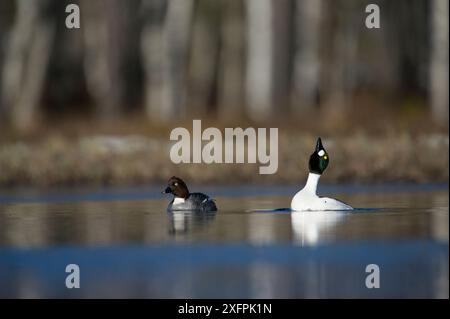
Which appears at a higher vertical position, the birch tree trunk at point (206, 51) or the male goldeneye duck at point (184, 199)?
the birch tree trunk at point (206, 51)

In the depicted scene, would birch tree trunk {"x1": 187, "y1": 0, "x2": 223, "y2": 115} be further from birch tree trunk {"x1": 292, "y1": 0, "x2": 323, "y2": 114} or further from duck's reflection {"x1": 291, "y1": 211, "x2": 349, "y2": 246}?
duck's reflection {"x1": 291, "y1": 211, "x2": 349, "y2": 246}

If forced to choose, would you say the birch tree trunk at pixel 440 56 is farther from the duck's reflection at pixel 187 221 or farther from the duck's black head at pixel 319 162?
the duck's reflection at pixel 187 221

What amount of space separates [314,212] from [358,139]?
802 centimetres

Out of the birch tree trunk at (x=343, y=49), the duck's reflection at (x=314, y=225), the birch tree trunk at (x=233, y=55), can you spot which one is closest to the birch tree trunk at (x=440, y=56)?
the birch tree trunk at (x=343, y=49)

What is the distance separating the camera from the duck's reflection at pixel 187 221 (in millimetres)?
15121

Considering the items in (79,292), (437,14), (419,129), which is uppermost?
(437,14)

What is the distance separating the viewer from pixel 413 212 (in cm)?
1656

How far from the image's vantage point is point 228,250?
13.2 metres

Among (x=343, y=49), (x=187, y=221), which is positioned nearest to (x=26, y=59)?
(x=343, y=49)

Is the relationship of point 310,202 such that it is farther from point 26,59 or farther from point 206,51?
point 206,51

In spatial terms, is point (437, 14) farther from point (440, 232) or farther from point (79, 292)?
point (79, 292)

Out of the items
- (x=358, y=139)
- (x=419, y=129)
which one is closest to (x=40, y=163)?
(x=358, y=139)

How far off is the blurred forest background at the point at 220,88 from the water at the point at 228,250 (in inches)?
188

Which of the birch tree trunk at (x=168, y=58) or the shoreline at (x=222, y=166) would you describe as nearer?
the shoreline at (x=222, y=166)
